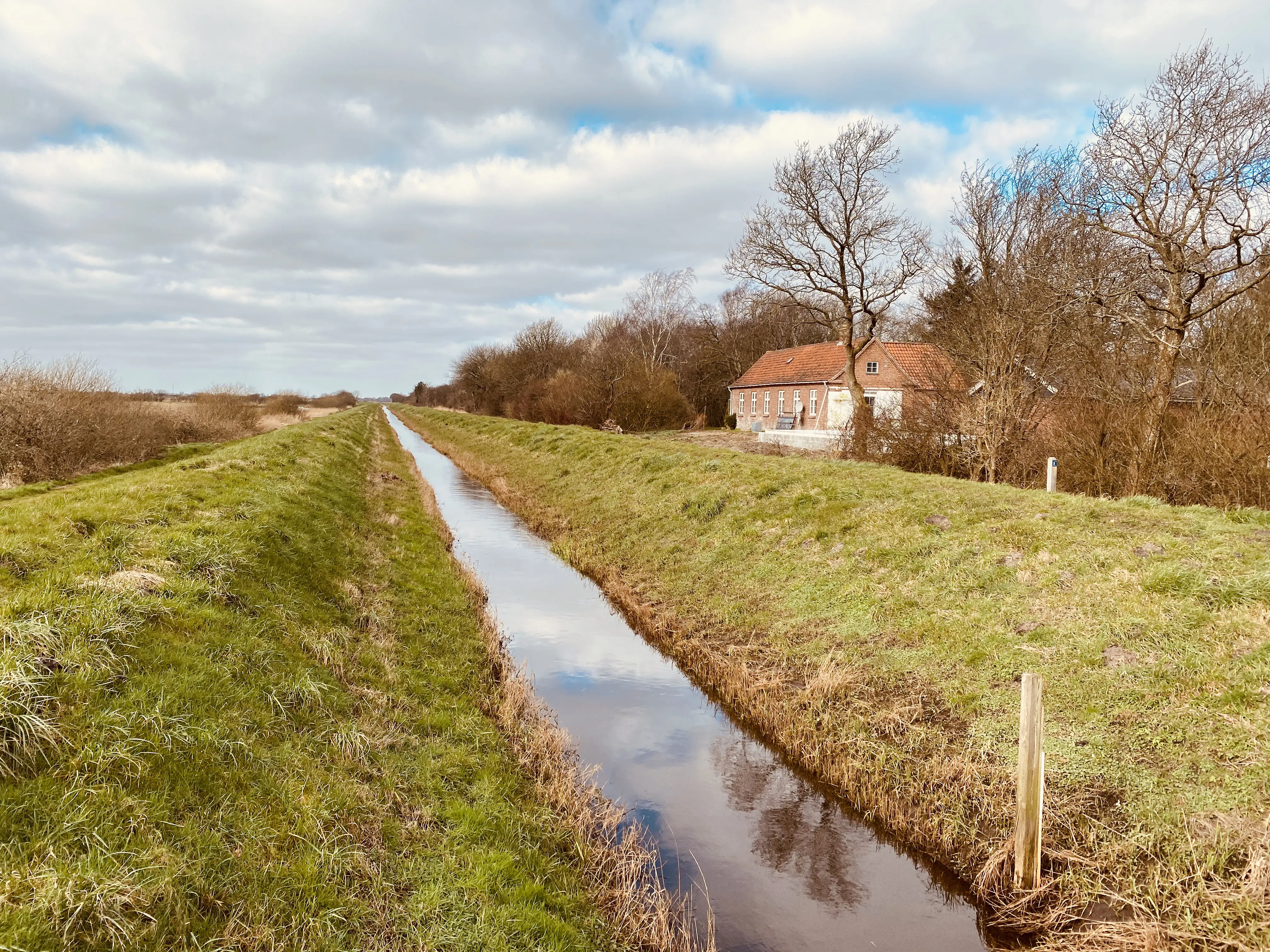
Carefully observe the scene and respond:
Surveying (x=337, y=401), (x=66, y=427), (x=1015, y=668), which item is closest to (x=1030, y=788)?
(x=1015, y=668)

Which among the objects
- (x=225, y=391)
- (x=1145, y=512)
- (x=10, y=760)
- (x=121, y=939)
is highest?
(x=225, y=391)

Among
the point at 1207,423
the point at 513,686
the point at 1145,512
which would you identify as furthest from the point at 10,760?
the point at 1207,423

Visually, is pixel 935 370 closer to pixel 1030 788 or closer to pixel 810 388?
pixel 1030 788

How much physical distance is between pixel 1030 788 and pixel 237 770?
19.7 feet

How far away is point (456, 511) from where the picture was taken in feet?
75.2

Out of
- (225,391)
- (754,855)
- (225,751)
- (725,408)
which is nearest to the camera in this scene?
(225,751)

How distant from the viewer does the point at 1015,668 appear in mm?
7680

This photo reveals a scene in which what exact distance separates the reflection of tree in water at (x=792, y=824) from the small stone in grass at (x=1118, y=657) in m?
3.26

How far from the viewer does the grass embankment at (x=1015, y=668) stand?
5148 millimetres

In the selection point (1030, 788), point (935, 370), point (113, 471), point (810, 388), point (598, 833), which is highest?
point (810, 388)

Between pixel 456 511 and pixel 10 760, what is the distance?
18797 millimetres

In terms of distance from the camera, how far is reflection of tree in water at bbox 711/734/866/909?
5.97m

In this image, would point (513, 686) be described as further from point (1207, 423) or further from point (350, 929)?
point (1207, 423)

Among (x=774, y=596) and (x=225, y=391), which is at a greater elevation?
(x=225, y=391)
